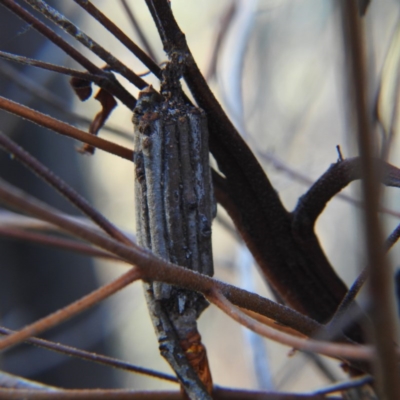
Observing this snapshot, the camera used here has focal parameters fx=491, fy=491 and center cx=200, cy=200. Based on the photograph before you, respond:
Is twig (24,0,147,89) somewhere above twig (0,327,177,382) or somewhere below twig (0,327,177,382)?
above

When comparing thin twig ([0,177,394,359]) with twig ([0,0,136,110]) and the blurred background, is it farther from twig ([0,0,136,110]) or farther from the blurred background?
the blurred background

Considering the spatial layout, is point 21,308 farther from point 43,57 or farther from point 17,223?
point 17,223

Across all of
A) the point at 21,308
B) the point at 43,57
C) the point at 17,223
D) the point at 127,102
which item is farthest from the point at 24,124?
the point at 127,102

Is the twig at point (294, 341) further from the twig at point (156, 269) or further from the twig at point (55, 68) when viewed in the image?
the twig at point (55, 68)

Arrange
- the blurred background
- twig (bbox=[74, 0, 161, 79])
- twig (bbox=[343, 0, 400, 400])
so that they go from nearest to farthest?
twig (bbox=[343, 0, 400, 400]), twig (bbox=[74, 0, 161, 79]), the blurred background

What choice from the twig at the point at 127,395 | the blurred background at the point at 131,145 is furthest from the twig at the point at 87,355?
the blurred background at the point at 131,145

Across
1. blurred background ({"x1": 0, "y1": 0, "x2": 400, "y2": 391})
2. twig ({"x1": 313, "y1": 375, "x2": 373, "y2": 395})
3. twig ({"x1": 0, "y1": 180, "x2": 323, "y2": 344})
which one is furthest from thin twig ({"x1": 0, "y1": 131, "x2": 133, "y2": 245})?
blurred background ({"x1": 0, "y1": 0, "x2": 400, "y2": 391})

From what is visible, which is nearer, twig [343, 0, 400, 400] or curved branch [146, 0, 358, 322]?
twig [343, 0, 400, 400]
